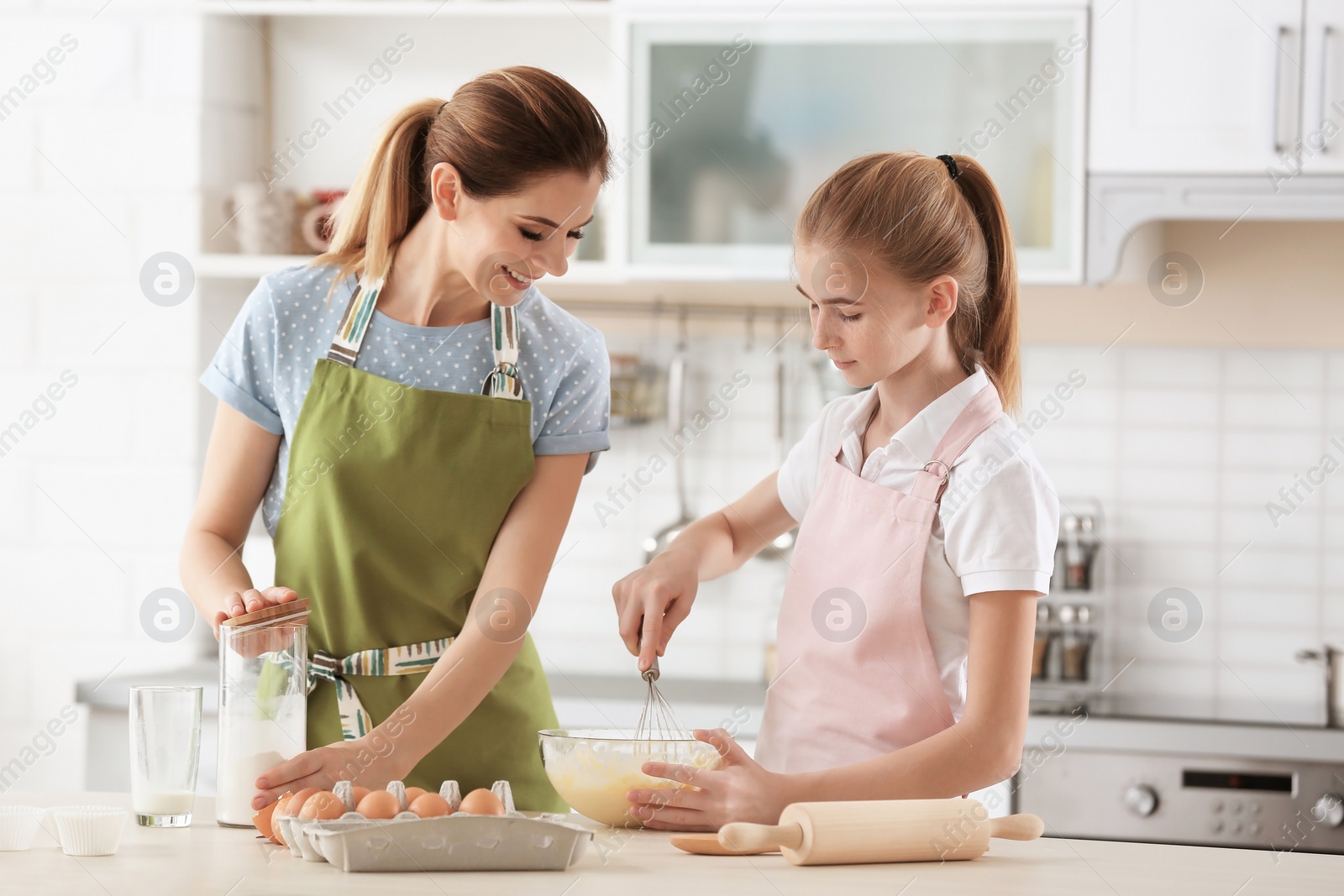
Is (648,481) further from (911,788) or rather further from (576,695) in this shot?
(911,788)

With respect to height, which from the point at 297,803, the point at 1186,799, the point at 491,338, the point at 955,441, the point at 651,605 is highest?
the point at 491,338

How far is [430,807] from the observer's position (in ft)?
3.07

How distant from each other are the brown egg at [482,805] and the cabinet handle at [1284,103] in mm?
1886

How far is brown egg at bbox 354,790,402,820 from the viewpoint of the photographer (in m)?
0.92

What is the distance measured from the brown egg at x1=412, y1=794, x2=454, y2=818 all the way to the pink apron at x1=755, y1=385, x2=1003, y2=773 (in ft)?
1.29

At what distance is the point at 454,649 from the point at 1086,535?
1508 mm

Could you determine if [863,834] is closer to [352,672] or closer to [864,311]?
[864,311]

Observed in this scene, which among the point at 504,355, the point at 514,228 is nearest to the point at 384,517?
the point at 504,355

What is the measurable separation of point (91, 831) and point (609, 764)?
0.39 meters

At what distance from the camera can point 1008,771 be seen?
1096mm

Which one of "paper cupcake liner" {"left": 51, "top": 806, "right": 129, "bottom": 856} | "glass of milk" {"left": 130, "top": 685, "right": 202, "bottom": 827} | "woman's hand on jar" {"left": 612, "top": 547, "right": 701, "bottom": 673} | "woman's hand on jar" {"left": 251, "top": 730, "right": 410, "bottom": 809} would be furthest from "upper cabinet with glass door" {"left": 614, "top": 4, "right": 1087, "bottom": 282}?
"paper cupcake liner" {"left": 51, "top": 806, "right": 129, "bottom": 856}

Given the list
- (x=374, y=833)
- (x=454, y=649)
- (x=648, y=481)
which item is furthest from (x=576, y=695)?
(x=374, y=833)

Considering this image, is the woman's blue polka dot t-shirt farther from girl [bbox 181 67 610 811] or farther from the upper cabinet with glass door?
the upper cabinet with glass door

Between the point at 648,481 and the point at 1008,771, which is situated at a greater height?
the point at 648,481
